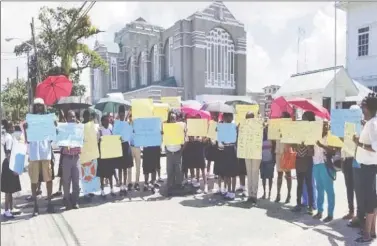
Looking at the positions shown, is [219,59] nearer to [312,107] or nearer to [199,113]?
[199,113]

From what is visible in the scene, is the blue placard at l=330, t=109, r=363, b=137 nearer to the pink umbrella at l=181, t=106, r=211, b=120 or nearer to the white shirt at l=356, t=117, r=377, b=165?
the white shirt at l=356, t=117, r=377, b=165

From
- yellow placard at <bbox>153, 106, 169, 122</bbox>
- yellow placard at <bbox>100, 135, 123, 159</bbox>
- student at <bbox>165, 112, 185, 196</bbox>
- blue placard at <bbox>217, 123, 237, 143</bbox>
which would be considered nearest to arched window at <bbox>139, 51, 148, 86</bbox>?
yellow placard at <bbox>153, 106, 169, 122</bbox>

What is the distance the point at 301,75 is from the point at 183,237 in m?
5.44

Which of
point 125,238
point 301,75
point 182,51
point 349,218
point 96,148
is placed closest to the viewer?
point 125,238

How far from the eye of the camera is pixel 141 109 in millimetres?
7828

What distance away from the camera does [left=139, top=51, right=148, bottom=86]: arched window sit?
3769 centimetres

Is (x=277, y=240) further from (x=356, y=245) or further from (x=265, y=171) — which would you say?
(x=265, y=171)

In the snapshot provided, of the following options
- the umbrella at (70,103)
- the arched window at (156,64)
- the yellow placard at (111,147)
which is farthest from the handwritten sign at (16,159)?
the arched window at (156,64)

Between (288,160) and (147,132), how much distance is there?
2906 mm

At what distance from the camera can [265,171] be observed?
24.2ft

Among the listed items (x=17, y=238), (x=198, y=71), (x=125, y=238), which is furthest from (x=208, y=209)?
(x=198, y=71)

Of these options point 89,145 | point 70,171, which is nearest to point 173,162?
point 89,145

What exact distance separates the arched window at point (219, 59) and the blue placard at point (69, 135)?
86.5 ft

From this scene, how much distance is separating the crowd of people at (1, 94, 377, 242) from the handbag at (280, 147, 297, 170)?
0.02 meters
